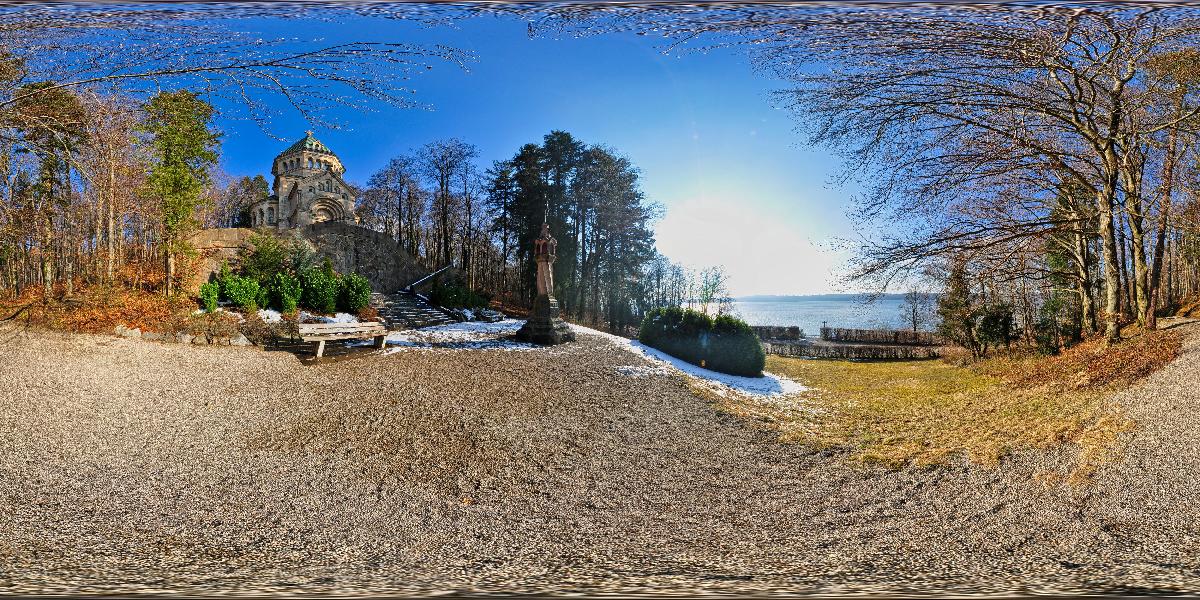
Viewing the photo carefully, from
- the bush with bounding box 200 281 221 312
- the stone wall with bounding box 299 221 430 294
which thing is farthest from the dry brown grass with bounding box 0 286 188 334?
the stone wall with bounding box 299 221 430 294

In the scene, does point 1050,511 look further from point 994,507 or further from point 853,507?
point 853,507

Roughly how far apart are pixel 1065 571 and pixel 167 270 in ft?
30.6

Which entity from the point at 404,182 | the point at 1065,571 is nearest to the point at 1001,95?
the point at 1065,571

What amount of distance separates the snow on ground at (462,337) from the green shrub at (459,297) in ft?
1.22

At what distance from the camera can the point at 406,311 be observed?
652 centimetres

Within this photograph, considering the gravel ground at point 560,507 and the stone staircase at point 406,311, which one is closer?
the gravel ground at point 560,507

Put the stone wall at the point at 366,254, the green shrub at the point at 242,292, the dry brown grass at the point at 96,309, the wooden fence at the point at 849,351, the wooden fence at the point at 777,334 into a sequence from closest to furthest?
the wooden fence at the point at 849,351, the wooden fence at the point at 777,334, the stone wall at the point at 366,254, the dry brown grass at the point at 96,309, the green shrub at the point at 242,292

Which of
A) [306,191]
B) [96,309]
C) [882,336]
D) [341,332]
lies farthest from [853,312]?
[96,309]

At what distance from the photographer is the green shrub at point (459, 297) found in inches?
193

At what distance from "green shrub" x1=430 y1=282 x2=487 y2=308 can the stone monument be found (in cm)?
66

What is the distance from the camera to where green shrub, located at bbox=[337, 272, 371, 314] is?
643 cm

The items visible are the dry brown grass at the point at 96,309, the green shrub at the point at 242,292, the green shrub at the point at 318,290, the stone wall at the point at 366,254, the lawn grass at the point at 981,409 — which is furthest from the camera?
the green shrub at the point at 242,292

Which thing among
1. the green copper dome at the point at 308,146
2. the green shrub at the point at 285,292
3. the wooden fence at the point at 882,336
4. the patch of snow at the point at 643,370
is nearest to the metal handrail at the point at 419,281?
the green shrub at the point at 285,292

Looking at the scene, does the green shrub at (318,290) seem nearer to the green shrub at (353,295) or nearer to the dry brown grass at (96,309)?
the green shrub at (353,295)
